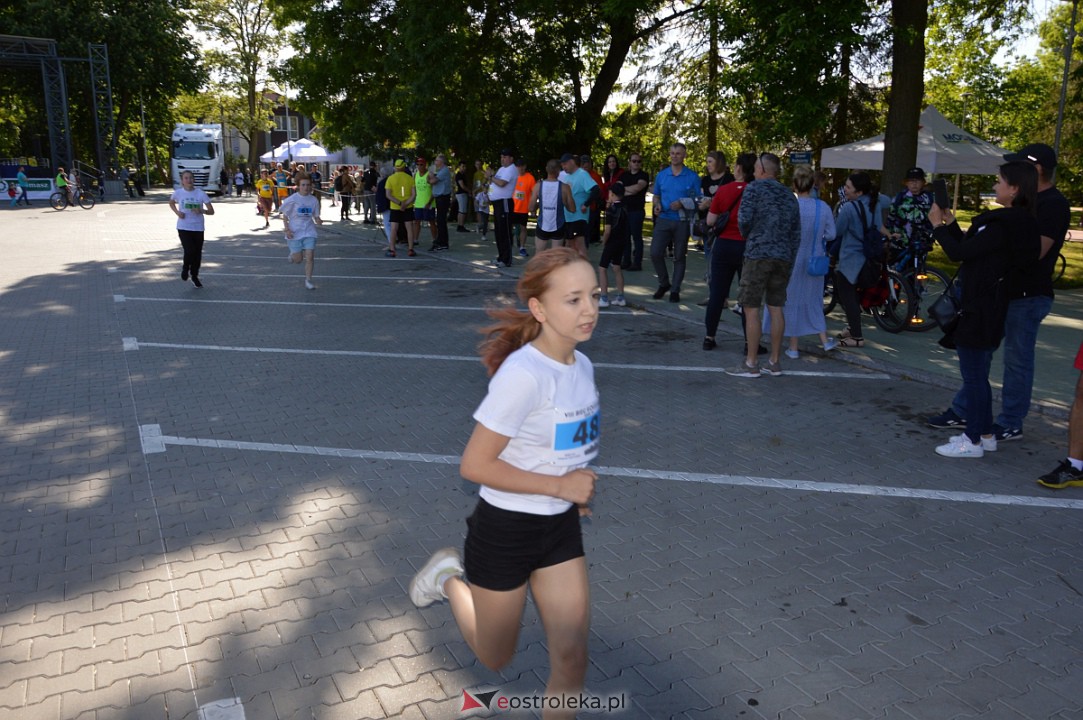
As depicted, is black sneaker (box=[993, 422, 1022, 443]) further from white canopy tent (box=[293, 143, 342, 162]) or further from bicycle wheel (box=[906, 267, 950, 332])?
white canopy tent (box=[293, 143, 342, 162])

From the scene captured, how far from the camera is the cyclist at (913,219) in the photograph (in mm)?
10508

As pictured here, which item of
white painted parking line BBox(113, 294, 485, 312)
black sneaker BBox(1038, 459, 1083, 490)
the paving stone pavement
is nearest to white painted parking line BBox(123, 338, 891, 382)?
the paving stone pavement

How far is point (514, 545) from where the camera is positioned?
286cm

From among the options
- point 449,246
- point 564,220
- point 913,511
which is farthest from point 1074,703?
point 449,246

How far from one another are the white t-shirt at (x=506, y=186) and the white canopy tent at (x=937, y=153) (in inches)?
267

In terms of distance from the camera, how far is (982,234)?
5.73m

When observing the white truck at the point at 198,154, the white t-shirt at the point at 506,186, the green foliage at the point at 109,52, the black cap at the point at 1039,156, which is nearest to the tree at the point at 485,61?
the white t-shirt at the point at 506,186

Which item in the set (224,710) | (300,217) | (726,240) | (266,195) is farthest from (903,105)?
(266,195)

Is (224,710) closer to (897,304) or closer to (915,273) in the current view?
(897,304)

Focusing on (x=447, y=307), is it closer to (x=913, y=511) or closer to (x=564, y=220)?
(x=564, y=220)

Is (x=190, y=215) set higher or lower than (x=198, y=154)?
lower

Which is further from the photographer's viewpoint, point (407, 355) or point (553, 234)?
point (553, 234)

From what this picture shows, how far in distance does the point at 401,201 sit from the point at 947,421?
43.0 feet

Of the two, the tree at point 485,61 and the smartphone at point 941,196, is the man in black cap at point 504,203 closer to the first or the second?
the tree at point 485,61
